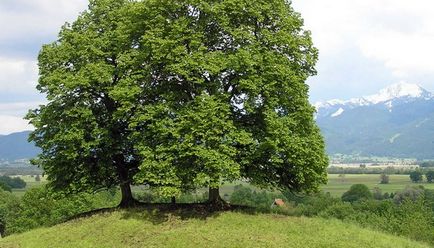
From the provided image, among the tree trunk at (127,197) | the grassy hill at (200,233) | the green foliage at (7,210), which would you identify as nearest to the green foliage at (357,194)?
the green foliage at (7,210)

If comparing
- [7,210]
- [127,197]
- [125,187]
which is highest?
[125,187]

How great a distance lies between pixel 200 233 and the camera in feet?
108

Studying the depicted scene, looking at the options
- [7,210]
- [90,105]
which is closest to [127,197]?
[90,105]

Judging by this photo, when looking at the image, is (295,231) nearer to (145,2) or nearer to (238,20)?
(238,20)

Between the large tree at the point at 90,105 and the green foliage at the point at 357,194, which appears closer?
the large tree at the point at 90,105

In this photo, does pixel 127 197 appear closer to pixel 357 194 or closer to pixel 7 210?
pixel 7 210

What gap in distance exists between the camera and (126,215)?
1460 inches

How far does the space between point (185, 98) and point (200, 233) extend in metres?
9.97

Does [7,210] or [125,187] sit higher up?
[125,187]

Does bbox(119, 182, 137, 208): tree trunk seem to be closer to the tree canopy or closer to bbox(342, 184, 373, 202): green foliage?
the tree canopy

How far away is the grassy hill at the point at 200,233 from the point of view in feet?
105

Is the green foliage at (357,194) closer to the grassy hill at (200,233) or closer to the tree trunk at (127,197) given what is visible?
the grassy hill at (200,233)

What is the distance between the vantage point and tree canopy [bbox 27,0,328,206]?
1328 inches

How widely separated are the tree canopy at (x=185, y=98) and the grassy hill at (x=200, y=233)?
2756 millimetres
